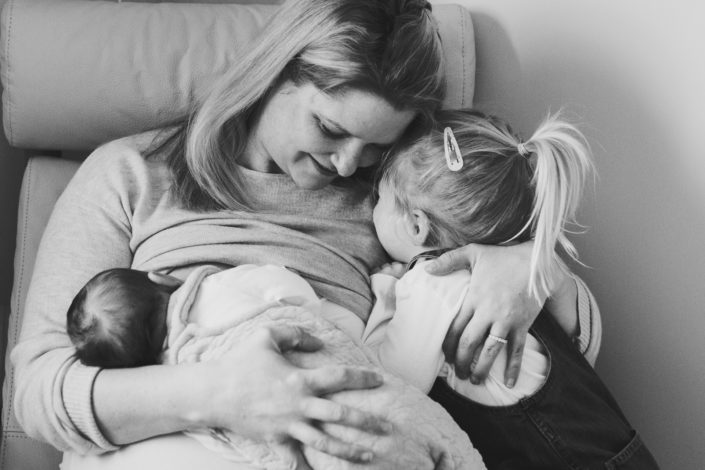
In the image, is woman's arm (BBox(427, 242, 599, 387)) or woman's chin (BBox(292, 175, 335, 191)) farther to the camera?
woman's chin (BBox(292, 175, 335, 191))

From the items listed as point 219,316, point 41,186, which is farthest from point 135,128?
point 219,316

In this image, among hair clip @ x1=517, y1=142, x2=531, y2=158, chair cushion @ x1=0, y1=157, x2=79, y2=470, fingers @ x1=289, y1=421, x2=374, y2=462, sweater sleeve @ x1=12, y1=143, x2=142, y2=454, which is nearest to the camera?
fingers @ x1=289, y1=421, x2=374, y2=462

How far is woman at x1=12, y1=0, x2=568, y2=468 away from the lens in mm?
1175

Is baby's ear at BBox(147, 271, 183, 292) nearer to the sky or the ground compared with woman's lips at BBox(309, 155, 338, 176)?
nearer to the ground

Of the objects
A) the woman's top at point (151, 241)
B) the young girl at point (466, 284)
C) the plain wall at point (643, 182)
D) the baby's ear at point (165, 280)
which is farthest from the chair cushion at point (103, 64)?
the baby's ear at point (165, 280)

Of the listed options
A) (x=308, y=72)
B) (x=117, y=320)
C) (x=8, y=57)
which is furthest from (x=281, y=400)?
(x=8, y=57)

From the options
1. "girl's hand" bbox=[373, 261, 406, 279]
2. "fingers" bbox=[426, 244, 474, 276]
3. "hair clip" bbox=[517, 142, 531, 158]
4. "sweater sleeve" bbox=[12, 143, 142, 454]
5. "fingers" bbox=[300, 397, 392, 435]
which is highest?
"hair clip" bbox=[517, 142, 531, 158]

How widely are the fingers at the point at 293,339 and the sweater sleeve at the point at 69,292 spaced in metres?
0.30

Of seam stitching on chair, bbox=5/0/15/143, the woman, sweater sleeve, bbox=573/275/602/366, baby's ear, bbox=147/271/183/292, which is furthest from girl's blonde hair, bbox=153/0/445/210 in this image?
sweater sleeve, bbox=573/275/602/366

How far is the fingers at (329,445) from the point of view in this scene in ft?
3.67

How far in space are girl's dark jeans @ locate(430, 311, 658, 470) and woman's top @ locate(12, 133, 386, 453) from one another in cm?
30

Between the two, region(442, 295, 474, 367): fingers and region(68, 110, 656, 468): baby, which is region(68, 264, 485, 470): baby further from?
region(442, 295, 474, 367): fingers

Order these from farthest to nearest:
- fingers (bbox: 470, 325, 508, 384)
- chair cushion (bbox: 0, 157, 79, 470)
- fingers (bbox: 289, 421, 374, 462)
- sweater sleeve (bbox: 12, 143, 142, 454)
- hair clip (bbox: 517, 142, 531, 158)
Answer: chair cushion (bbox: 0, 157, 79, 470) < hair clip (bbox: 517, 142, 531, 158) < fingers (bbox: 470, 325, 508, 384) < sweater sleeve (bbox: 12, 143, 142, 454) < fingers (bbox: 289, 421, 374, 462)

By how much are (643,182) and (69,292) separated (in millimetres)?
1090
